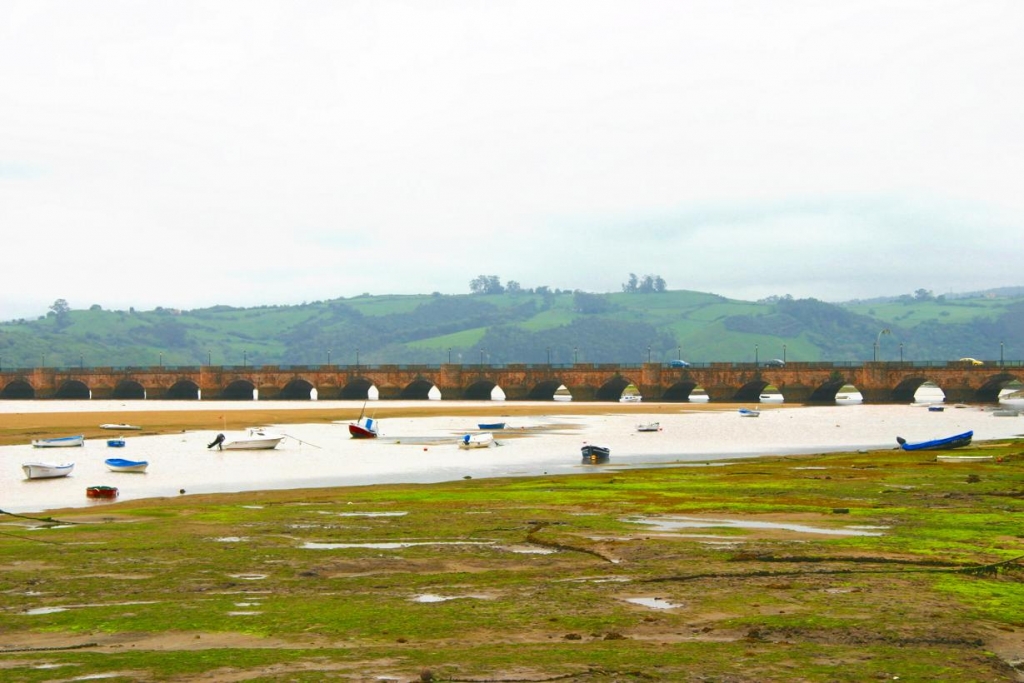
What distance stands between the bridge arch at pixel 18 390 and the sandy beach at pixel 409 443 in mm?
67938

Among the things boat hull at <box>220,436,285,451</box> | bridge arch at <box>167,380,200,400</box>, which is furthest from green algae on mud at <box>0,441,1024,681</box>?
bridge arch at <box>167,380,200,400</box>

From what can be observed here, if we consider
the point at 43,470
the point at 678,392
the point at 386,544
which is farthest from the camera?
the point at 678,392

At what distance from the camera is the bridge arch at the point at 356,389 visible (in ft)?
504

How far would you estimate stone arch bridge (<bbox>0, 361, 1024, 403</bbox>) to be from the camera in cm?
13562

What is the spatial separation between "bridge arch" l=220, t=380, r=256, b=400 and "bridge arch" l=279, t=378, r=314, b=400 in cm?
490

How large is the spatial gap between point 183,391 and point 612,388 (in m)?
67.0

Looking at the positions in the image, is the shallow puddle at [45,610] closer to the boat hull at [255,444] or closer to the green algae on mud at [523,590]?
the green algae on mud at [523,590]

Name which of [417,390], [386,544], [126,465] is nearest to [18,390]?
[417,390]

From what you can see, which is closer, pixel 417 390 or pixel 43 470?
pixel 43 470

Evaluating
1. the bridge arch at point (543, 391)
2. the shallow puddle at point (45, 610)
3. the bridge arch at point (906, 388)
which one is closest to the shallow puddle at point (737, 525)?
the shallow puddle at point (45, 610)

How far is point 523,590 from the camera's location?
17969mm

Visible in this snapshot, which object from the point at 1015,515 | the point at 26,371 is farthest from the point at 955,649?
the point at 26,371

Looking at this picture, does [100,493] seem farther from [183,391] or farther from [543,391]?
[183,391]

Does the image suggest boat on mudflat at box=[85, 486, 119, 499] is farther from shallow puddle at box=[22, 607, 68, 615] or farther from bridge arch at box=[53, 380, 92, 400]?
bridge arch at box=[53, 380, 92, 400]
